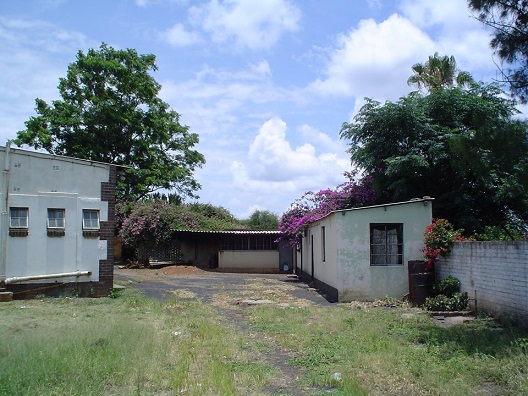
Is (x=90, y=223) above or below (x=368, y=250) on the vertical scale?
above

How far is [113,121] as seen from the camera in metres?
32.5

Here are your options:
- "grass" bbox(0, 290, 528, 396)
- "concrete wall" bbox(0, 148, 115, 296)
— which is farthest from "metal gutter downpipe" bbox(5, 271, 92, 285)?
"grass" bbox(0, 290, 528, 396)

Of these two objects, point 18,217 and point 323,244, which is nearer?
point 18,217

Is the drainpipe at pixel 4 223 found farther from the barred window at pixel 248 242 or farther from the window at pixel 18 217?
the barred window at pixel 248 242

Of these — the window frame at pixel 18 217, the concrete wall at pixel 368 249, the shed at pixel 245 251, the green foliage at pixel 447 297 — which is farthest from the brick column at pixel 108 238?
the shed at pixel 245 251

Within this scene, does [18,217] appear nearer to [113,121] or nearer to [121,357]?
[121,357]

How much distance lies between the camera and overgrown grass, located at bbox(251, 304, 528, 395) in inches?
244

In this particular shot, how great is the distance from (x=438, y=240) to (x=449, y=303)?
2132 millimetres

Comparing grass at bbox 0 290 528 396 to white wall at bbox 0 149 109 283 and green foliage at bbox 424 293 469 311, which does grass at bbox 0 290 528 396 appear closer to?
green foliage at bbox 424 293 469 311

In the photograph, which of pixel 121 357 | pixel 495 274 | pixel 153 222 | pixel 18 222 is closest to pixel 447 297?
pixel 495 274

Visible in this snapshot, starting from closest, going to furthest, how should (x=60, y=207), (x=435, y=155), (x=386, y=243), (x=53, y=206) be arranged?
(x=53, y=206) < (x=60, y=207) < (x=386, y=243) < (x=435, y=155)

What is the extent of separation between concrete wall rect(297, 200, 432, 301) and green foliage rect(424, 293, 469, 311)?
80.1 inches

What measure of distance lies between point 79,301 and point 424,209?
1088cm

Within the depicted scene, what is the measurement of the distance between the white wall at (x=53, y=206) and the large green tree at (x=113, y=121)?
50.8 ft
